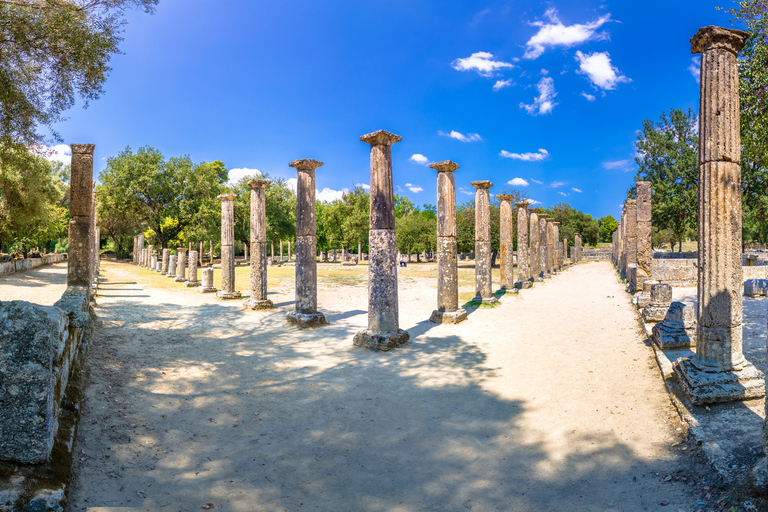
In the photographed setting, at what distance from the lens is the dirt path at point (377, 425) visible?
12.1 ft

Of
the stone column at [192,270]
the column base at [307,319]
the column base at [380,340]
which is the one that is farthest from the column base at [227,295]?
the column base at [380,340]

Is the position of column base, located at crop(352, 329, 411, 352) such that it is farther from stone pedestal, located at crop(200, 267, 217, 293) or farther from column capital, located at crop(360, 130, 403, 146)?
stone pedestal, located at crop(200, 267, 217, 293)

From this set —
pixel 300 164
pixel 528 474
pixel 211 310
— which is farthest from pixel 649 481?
pixel 211 310

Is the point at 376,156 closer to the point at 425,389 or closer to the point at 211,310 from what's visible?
the point at 425,389

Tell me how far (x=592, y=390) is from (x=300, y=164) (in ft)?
27.6

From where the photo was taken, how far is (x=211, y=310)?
42.3 feet

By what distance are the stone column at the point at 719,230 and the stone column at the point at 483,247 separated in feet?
28.8

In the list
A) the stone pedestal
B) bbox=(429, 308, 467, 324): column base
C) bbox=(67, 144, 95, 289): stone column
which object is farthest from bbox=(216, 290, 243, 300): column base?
bbox=(429, 308, 467, 324): column base

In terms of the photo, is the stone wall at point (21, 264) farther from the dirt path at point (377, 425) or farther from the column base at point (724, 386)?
the column base at point (724, 386)

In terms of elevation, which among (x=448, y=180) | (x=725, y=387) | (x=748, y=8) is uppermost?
(x=748, y=8)

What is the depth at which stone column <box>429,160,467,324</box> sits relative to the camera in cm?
1121

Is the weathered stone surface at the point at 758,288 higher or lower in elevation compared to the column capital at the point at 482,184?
lower

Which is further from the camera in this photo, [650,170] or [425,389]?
[650,170]

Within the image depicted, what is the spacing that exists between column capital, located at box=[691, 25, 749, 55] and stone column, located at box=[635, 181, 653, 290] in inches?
479
